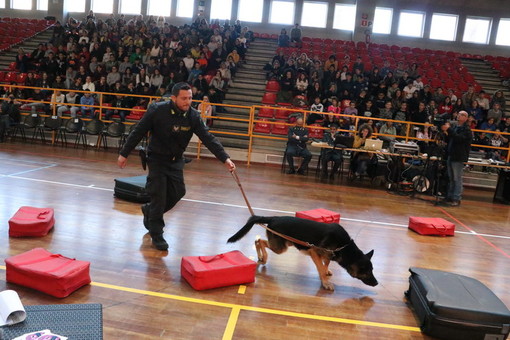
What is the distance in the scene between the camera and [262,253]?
4.32 metres

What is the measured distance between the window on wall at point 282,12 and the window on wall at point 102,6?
27.0 ft

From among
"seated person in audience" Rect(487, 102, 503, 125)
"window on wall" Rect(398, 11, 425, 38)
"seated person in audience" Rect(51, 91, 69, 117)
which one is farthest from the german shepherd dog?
"window on wall" Rect(398, 11, 425, 38)

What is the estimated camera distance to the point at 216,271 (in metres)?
3.65

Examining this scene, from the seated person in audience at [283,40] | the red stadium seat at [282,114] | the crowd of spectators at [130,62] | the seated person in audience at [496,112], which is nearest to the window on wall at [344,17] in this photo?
the seated person in audience at [283,40]

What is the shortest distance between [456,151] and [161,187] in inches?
245

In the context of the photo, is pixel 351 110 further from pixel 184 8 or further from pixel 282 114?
pixel 184 8

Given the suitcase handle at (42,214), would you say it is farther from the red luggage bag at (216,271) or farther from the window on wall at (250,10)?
the window on wall at (250,10)

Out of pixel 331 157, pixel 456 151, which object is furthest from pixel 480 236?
pixel 331 157

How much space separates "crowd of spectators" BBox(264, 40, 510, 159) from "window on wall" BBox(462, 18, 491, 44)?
20.0ft

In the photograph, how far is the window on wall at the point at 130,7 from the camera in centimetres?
2053

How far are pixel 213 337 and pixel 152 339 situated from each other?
0.43 meters

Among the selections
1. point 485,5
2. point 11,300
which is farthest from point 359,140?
point 485,5

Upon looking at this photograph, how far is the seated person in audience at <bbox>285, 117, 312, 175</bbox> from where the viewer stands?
10148mm

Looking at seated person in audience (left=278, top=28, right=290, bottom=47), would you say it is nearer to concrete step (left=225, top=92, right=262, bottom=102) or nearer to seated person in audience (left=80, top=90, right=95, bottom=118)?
concrete step (left=225, top=92, right=262, bottom=102)
